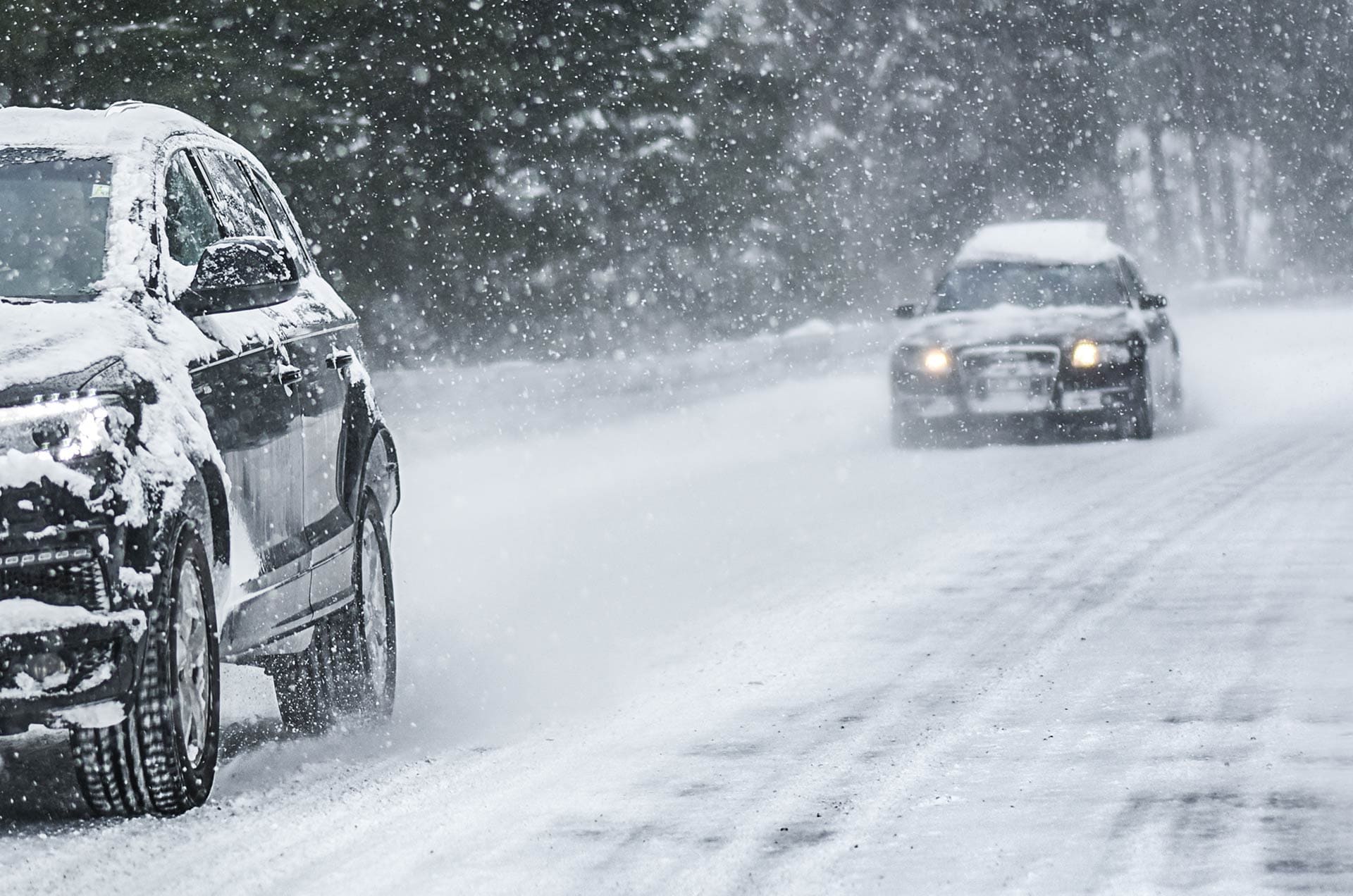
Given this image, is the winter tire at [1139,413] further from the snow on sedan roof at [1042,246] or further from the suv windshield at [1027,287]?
the snow on sedan roof at [1042,246]

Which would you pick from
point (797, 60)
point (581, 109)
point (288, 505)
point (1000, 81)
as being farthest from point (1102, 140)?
point (288, 505)

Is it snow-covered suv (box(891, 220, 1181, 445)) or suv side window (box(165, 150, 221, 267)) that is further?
snow-covered suv (box(891, 220, 1181, 445))

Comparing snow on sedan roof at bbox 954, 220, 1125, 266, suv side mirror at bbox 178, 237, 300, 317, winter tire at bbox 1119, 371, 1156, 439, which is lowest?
winter tire at bbox 1119, 371, 1156, 439

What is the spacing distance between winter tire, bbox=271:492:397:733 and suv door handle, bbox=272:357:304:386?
0.78m

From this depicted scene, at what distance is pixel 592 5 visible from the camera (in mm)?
21812

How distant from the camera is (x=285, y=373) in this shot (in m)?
6.41

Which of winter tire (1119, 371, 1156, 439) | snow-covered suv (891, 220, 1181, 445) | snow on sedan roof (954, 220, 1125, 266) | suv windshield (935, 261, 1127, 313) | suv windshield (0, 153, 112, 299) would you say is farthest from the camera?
snow on sedan roof (954, 220, 1125, 266)

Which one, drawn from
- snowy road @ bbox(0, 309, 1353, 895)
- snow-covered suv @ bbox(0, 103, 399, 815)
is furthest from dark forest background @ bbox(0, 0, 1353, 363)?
snow-covered suv @ bbox(0, 103, 399, 815)

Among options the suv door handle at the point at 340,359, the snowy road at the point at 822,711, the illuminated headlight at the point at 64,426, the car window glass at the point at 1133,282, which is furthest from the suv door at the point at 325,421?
the car window glass at the point at 1133,282

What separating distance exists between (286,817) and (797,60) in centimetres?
2160

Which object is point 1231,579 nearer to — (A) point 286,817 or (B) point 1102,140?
(A) point 286,817

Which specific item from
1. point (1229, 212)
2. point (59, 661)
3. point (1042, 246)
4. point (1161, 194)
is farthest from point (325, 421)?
point (1229, 212)

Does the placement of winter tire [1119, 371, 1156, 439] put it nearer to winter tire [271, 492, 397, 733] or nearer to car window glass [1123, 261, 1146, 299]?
car window glass [1123, 261, 1146, 299]

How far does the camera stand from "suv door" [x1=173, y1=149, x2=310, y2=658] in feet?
19.2
